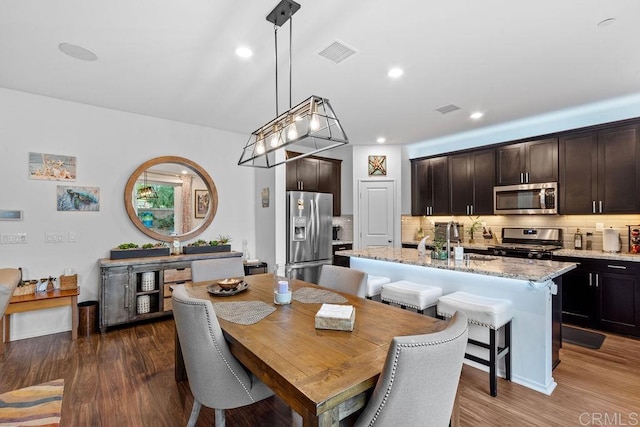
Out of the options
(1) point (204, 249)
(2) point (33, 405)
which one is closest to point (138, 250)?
(1) point (204, 249)

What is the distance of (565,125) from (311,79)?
3.68 m

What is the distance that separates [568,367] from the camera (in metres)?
2.79

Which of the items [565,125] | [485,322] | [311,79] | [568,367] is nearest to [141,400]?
[485,322]

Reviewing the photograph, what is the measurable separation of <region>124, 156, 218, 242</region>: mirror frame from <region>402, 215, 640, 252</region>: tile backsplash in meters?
3.52

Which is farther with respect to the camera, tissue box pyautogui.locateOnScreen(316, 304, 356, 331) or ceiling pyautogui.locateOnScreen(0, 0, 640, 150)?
ceiling pyautogui.locateOnScreen(0, 0, 640, 150)

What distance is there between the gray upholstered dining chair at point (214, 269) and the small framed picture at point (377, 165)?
351 cm

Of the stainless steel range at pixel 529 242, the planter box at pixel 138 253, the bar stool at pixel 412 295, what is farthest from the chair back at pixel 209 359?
the stainless steel range at pixel 529 242

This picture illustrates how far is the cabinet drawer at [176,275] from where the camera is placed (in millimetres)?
3988

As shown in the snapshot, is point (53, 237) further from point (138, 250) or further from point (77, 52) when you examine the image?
point (77, 52)

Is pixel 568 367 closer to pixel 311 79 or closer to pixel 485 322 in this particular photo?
pixel 485 322

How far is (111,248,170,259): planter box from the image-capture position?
383 centimetres

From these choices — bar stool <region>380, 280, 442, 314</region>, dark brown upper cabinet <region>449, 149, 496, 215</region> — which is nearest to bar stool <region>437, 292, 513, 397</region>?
bar stool <region>380, 280, 442, 314</region>

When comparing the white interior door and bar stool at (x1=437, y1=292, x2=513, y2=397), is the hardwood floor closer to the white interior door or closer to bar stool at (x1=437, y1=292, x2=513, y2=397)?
bar stool at (x1=437, y1=292, x2=513, y2=397)

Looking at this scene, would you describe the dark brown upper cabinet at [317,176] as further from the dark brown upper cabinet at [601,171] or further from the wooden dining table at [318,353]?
the wooden dining table at [318,353]
